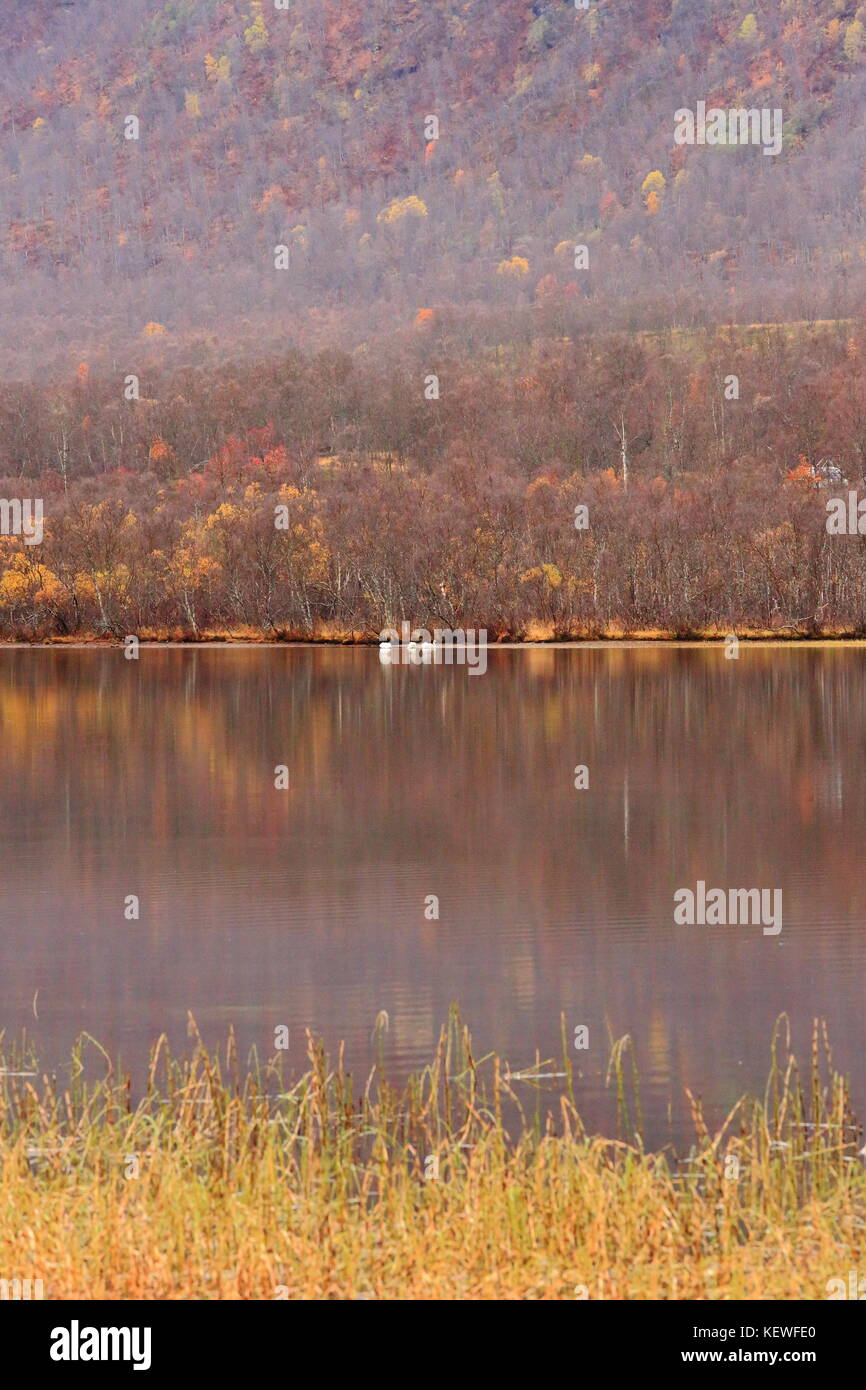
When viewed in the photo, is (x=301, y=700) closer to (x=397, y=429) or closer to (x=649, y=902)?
(x=649, y=902)

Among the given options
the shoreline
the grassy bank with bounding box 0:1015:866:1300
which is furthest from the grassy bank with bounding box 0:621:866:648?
the grassy bank with bounding box 0:1015:866:1300

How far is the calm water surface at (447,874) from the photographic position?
49.4ft

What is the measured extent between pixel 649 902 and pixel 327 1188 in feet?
37.6

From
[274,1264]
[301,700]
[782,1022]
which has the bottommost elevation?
[274,1264]

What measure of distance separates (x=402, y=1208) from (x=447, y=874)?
45.4 ft

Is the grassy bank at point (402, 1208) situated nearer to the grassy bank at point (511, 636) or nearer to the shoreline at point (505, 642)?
the shoreline at point (505, 642)

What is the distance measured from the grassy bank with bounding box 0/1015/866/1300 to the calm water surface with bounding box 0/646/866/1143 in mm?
1764

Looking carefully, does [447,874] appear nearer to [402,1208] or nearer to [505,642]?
[402,1208]

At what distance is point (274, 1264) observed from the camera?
28.6ft

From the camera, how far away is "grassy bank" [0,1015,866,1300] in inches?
338

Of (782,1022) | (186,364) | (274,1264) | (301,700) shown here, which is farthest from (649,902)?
(186,364)

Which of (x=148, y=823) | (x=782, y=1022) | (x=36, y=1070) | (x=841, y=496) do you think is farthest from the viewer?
(x=841, y=496)

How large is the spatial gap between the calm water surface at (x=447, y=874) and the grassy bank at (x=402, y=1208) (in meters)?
1.76

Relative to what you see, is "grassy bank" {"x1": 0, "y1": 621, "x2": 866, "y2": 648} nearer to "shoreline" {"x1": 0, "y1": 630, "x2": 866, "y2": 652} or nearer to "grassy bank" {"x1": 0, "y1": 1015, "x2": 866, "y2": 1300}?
"shoreline" {"x1": 0, "y1": 630, "x2": 866, "y2": 652}
